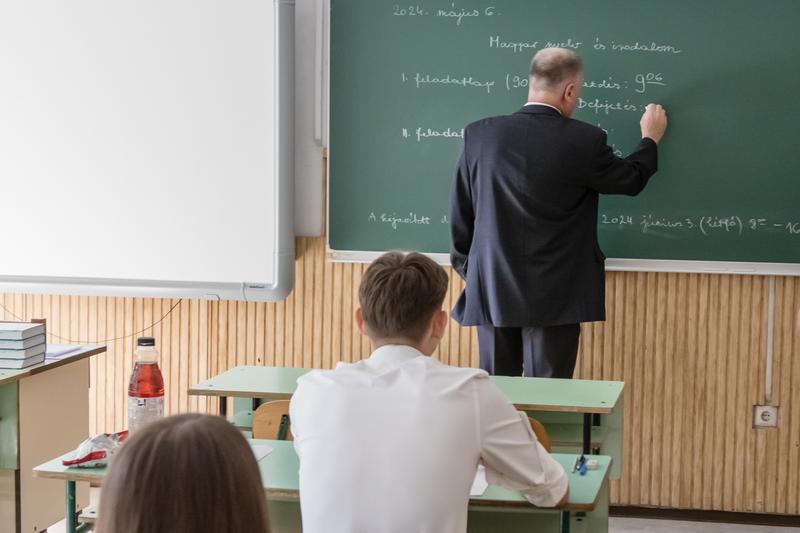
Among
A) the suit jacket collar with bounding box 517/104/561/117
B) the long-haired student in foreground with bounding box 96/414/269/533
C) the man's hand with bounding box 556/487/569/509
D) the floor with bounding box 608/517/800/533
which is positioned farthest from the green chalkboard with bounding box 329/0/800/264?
the long-haired student in foreground with bounding box 96/414/269/533

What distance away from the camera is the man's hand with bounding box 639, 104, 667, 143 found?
457 centimetres

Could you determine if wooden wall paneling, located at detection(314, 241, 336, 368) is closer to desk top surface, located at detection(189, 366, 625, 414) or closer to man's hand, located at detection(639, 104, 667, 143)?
desk top surface, located at detection(189, 366, 625, 414)

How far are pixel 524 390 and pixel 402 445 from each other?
1452mm

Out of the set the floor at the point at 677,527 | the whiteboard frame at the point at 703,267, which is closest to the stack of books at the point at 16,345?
the whiteboard frame at the point at 703,267

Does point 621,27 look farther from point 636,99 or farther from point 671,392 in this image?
point 671,392

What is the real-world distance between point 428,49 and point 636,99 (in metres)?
0.95

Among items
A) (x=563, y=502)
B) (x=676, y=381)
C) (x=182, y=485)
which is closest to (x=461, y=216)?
(x=676, y=381)

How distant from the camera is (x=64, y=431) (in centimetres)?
421

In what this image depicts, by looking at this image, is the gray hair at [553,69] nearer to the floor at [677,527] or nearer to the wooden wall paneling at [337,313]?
the wooden wall paneling at [337,313]

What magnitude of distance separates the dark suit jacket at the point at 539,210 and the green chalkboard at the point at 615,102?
545mm

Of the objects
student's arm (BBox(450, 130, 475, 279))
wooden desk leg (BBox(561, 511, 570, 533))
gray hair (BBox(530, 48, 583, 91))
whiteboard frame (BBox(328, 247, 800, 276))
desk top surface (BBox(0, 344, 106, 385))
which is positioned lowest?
wooden desk leg (BBox(561, 511, 570, 533))

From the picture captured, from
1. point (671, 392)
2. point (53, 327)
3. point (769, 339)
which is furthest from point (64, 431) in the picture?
point (769, 339)

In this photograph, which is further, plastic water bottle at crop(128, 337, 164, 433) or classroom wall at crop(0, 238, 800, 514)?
classroom wall at crop(0, 238, 800, 514)

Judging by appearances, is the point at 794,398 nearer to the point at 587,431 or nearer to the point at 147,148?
the point at 587,431
